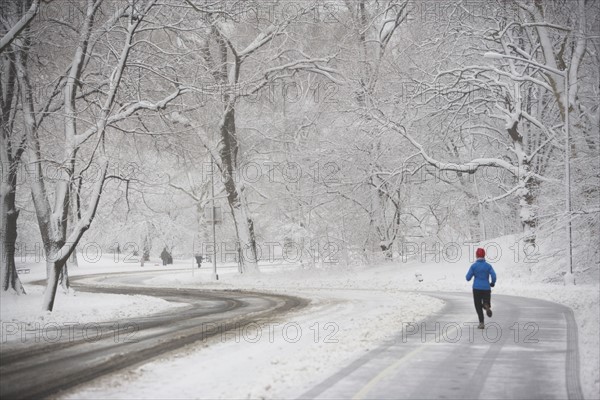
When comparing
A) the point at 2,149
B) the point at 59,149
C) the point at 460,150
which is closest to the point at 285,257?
the point at 460,150

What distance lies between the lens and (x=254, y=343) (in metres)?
11.9

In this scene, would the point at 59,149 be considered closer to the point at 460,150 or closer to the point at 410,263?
the point at 410,263

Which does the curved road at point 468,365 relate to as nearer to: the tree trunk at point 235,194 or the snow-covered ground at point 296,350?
the snow-covered ground at point 296,350

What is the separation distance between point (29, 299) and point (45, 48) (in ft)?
26.3

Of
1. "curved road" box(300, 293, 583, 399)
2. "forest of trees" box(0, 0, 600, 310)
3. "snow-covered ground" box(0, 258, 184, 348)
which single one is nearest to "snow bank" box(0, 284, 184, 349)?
"snow-covered ground" box(0, 258, 184, 348)

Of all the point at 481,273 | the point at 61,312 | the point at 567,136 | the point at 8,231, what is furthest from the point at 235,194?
the point at 481,273

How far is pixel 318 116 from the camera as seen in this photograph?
39500 millimetres

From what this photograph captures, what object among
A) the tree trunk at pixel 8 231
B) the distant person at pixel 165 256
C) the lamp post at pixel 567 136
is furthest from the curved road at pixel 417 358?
the distant person at pixel 165 256

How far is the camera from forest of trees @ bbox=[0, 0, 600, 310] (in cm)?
1930

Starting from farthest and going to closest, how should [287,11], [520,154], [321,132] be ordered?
[321,132] → [287,11] → [520,154]

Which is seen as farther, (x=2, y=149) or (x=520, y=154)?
(x=520, y=154)

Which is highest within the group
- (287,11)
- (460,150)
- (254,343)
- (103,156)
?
(287,11)

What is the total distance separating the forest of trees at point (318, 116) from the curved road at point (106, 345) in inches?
154

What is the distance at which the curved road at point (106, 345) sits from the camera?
29.1 ft
